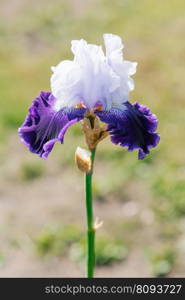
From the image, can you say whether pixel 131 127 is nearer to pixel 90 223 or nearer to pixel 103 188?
pixel 90 223

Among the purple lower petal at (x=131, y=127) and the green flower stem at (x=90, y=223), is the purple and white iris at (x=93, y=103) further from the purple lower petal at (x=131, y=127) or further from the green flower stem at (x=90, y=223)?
the green flower stem at (x=90, y=223)

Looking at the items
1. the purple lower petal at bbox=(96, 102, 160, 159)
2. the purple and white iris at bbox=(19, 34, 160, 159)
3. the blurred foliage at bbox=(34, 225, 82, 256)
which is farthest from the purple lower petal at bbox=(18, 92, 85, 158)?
the blurred foliage at bbox=(34, 225, 82, 256)

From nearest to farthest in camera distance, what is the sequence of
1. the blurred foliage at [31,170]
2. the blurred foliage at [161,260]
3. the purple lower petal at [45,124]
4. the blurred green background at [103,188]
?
the purple lower petal at [45,124]
the blurred foliage at [161,260]
the blurred green background at [103,188]
the blurred foliage at [31,170]

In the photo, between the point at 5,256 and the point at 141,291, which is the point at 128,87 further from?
the point at 5,256

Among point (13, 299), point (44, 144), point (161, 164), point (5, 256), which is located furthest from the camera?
point (161, 164)

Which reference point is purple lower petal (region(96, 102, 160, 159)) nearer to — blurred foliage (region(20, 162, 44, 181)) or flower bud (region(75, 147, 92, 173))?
flower bud (region(75, 147, 92, 173))

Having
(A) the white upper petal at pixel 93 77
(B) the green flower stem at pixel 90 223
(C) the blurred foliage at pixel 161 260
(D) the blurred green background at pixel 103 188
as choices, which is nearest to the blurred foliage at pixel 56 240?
(D) the blurred green background at pixel 103 188

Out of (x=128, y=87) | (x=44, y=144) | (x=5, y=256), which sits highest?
(x=5, y=256)

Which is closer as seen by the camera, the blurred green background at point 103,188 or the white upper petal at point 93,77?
the white upper petal at point 93,77

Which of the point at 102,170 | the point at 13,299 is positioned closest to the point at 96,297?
the point at 13,299
